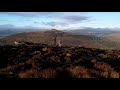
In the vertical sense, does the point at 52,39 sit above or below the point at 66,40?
above

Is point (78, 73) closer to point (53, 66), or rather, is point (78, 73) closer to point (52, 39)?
point (53, 66)

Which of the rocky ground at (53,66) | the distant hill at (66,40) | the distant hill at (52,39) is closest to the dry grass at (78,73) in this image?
the rocky ground at (53,66)

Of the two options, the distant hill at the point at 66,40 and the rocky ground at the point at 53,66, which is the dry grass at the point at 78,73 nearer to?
the rocky ground at the point at 53,66

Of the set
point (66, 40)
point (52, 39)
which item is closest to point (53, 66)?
point (66, 40)

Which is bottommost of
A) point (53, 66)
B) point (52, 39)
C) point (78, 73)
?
point (52, 39)

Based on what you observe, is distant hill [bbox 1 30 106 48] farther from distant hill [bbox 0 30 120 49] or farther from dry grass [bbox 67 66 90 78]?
dry grass [bbox 67 66 90 78]

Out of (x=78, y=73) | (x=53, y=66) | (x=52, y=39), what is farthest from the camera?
(x=52, y=39)

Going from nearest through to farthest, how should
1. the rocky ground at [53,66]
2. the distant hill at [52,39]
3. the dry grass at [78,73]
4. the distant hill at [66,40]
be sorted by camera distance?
the dry grass at [78,73] → the rocky ground at [53,66] → the distant hill at [66,40] → the distant hill at [52,39]

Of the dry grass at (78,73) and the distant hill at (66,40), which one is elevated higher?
the dry grass at (78,73)

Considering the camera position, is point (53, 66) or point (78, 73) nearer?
point (78, 73)

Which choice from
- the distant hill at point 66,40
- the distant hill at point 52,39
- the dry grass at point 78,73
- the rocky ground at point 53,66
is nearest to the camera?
the dry grass at point 78,73
